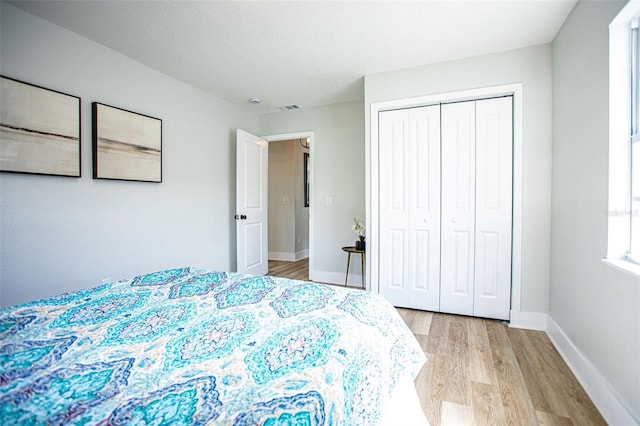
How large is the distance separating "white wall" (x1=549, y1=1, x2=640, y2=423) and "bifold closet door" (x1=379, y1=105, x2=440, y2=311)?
0.92m

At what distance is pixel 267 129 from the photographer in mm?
4305

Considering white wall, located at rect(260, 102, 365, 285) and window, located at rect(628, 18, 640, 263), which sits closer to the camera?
window, located at rect(628, 18, 640, 263)

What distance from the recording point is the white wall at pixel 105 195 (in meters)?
1.92

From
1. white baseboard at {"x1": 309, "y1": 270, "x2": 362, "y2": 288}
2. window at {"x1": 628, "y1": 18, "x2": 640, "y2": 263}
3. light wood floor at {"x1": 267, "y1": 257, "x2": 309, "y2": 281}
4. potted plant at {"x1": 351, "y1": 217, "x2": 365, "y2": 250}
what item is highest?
window at {"x1": 628, "y1": 18, "x2": 640, "y2": 263}

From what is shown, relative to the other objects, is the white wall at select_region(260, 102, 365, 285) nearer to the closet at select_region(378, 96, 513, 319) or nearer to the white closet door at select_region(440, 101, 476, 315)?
the closet at select_region(378, 96, 513, 319)

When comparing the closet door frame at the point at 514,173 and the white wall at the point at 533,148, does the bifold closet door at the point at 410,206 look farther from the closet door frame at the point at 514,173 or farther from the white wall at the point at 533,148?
the white wall at the point at 533,148

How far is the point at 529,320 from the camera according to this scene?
2.50m

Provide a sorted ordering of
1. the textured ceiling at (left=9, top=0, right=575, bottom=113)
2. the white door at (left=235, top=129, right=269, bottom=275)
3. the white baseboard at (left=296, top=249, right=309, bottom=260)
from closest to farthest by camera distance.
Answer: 1. the textured ceiling at (left=9, top=0, right=575, bottom=113)
2. the white door at (left=235, top=129, right=269, bottom=275)
3. the white baseboard at (left=296, top=249, right=309, bottom=260)

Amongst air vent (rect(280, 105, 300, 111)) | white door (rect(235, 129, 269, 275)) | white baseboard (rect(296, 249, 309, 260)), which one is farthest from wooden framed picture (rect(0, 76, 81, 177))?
white baseboard (rect(296, 249, 309, 260))

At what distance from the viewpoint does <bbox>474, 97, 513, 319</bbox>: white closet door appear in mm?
2564

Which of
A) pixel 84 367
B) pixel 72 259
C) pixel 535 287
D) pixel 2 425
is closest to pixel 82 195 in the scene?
pixel 72 259

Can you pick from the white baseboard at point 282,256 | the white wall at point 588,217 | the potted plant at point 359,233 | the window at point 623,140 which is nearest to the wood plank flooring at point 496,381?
the white wall at point 588,217

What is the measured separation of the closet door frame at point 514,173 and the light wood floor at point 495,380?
467 mm

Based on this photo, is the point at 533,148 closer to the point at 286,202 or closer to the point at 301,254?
the point at 286,202
